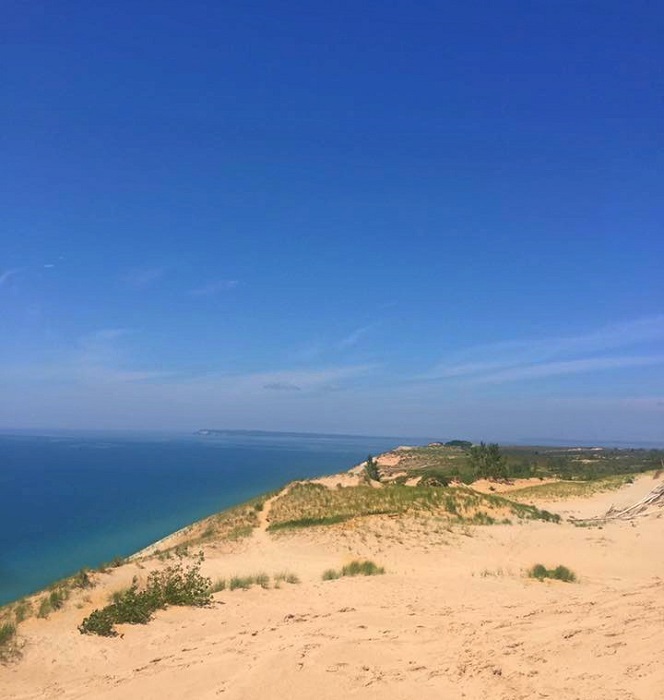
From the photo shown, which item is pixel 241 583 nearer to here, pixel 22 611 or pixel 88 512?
pixel 22 611

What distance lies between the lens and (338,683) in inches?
266

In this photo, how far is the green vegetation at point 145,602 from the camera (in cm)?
925

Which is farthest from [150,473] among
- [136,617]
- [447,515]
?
[136,617]

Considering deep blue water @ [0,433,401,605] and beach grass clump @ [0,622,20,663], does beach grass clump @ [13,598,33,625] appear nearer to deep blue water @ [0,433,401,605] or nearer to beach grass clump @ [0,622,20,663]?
beach grass clump @ [0,622,20,663]

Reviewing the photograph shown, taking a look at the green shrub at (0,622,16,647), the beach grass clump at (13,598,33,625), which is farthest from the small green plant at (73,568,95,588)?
the green shrub at (0,622,16,647)

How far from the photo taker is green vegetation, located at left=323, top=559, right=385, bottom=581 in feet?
44.1

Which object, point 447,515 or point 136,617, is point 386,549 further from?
point 136,617

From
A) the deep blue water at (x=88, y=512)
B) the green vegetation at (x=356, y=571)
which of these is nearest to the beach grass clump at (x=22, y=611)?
the green vegetation at (x=356, y=571)

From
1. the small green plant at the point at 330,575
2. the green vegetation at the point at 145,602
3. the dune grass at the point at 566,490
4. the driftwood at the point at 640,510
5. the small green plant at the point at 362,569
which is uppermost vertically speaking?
the green vegetation at the point at 145,602

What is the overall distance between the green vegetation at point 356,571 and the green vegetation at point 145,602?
2988 millimetres

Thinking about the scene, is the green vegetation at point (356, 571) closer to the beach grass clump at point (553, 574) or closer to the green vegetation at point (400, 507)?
the beach grass clump at point (553, 574)

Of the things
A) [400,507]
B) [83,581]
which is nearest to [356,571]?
[83,581]

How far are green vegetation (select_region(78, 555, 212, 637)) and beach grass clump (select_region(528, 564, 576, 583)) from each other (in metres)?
7.83

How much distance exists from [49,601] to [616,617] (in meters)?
10.7
